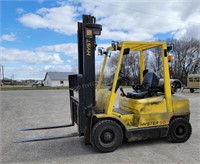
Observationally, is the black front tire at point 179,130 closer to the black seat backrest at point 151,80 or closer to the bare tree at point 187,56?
the black seat backrest at point 151,80

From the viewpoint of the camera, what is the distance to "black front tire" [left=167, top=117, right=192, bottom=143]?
5746 mm

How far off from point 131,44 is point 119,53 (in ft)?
1.29

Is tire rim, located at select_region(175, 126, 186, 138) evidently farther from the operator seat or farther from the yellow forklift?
the operator seat

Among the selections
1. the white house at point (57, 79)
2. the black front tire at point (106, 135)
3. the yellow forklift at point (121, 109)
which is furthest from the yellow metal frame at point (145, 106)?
the white house at point (57, 79)

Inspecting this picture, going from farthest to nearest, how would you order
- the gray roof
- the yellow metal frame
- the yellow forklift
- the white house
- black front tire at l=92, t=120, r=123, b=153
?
the gray roof < the white house < the yellow metal frame < the yellow forklift < black front tire at l=92, t=120, r=123, b=153

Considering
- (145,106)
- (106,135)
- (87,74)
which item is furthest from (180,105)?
(87,74)

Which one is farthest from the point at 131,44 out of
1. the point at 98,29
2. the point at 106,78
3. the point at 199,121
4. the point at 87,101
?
the point at 199,121

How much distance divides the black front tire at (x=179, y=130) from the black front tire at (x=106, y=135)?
1415 millimetres

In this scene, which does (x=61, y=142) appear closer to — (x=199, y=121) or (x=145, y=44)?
(x=145, y=44)

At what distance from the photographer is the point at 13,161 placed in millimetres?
4691

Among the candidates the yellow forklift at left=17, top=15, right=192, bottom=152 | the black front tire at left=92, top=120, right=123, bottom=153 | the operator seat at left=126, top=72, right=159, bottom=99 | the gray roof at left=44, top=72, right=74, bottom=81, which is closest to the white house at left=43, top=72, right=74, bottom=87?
the gray roof at left=44, top=72, right=74, bottom=81

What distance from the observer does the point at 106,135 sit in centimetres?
511

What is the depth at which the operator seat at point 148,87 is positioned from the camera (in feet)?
18.9

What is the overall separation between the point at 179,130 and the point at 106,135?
2.00 metres
